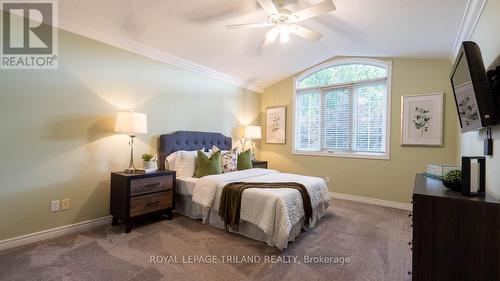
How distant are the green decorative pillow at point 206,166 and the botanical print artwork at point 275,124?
7.47 feet

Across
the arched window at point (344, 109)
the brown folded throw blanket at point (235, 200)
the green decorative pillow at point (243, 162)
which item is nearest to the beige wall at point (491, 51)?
the brown folded throw blanket at point (235, 200)

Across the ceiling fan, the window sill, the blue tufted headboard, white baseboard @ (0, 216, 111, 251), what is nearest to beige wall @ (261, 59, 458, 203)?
the window sill

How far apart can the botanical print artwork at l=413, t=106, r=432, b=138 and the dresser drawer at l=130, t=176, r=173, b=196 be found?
403cm

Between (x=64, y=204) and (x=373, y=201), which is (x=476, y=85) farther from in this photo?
(x=64, y=204)

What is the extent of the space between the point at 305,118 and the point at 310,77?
0.90m

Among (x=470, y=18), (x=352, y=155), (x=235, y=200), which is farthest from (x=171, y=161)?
(x=470, y=18)

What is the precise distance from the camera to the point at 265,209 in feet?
8.66

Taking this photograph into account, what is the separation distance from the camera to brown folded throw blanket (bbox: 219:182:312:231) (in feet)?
9.39

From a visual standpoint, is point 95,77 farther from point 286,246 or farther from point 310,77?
point 310,77

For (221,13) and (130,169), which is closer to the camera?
(221,13)

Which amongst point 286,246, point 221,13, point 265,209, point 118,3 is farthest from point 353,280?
point 118,3

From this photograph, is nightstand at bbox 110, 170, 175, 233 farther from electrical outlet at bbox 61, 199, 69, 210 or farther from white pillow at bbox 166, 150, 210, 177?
electrical outlet at bbox 61, 199, 69, 210

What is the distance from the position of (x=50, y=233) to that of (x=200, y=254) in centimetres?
180

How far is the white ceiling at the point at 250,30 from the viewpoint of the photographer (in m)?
2.76
